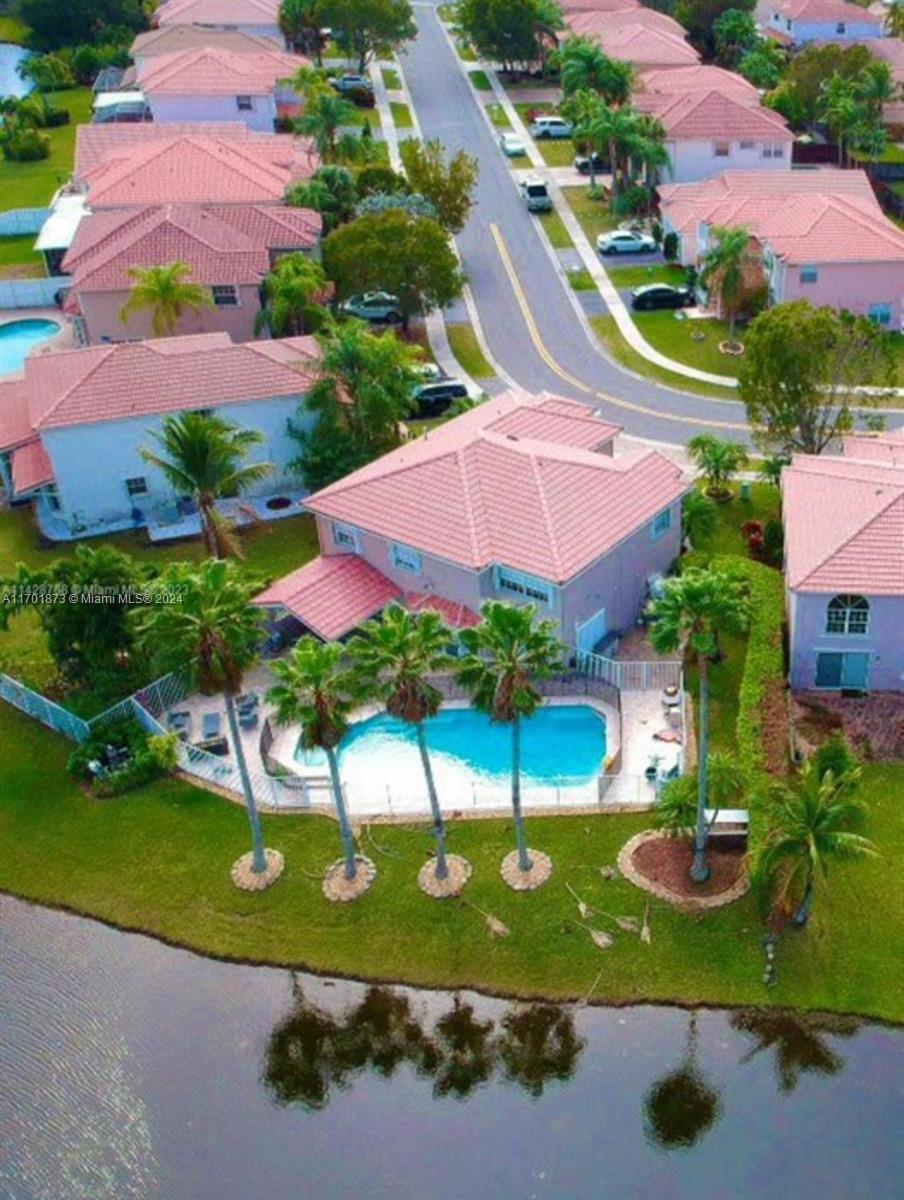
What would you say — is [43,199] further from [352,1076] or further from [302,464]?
[352,1076]

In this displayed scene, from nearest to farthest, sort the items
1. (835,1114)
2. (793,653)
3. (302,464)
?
(835,1114), (793,653), (302,464)

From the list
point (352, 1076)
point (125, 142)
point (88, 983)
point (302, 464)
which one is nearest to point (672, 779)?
point (352, 1076)

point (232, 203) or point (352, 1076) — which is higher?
point (232, 203)

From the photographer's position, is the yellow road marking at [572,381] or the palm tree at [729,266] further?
A: the palm tree at [729,266]

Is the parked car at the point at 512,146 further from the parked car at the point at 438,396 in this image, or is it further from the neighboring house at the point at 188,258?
the parked car at the point at 438,396

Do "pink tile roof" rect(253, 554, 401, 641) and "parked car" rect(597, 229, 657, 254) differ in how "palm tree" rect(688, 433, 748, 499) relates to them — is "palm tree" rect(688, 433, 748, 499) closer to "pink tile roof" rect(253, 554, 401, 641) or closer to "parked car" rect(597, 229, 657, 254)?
"pink tile roof" rect(253, 554, 401, 641)

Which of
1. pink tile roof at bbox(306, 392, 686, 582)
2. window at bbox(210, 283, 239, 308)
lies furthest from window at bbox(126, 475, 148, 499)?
window at bbox(210, 283, 239, 308)

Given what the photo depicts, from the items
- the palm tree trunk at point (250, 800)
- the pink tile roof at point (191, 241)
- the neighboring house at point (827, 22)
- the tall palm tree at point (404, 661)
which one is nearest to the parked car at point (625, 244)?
the pink tile roof at point (191, 241)

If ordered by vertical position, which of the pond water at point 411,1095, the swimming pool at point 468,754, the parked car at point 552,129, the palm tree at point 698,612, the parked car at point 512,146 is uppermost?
the parked car at point 552,129
